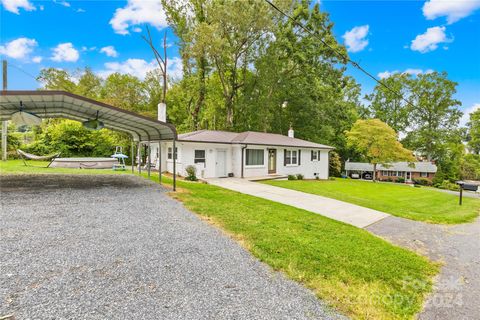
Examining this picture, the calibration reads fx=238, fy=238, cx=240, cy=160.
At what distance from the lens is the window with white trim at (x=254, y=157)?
614 inches

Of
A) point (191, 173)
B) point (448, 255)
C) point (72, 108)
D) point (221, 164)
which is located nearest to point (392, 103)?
point (221, 164)

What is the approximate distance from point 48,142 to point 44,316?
26.0 meters

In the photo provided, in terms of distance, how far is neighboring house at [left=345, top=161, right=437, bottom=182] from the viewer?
34172mm

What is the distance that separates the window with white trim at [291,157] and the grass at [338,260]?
11404 mm

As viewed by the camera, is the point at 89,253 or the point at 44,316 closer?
the point at 44,316

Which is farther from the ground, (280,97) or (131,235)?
(280,97)

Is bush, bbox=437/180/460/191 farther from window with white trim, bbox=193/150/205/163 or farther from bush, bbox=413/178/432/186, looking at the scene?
window with white trim, bbox=193/150/205/163

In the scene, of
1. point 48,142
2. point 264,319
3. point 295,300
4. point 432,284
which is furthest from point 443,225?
point 48,142

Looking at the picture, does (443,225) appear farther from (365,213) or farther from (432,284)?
(432,284)

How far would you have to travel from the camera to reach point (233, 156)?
1587cm

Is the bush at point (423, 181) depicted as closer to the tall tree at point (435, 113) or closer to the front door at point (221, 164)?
the tall tree at point (435, 113)

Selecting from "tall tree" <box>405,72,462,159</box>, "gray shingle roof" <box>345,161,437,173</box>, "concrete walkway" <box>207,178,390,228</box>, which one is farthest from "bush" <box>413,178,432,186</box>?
"concrete walkway" <box>207,178,390,228</box>

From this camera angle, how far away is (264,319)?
2.48 metres

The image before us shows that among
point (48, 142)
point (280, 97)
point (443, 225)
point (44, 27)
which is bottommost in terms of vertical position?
point (443, 225)
